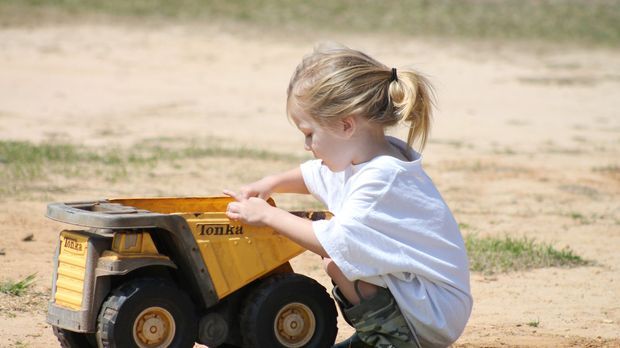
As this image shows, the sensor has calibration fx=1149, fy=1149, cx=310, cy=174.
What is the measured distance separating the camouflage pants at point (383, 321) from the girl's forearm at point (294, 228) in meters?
0.22

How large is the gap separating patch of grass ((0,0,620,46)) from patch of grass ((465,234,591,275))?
11.8 m

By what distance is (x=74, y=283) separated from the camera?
374cm

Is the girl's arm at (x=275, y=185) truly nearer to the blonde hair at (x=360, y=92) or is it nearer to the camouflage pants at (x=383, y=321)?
the blonde hair at (x=360, y=92)

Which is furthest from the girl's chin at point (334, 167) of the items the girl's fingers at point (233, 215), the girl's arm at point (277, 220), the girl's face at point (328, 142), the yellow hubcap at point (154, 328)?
the yellow hubcap at point (154, 328)

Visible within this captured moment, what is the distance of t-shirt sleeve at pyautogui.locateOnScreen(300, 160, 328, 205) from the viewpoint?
13.5 feet

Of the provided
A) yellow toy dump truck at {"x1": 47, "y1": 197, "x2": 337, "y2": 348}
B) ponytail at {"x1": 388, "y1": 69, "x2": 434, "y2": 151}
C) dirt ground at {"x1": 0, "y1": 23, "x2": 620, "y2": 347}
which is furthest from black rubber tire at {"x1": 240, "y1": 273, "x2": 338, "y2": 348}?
dirt ground at {"x1": 0, "y1": 23, "x2": 620, "y2": 347}

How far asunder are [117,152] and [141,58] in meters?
6.05

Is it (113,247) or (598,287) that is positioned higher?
(113,247)

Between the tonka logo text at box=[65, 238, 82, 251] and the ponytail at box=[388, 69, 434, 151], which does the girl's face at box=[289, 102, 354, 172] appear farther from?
the tonka logo text at box=[65, 238, 82, 251]

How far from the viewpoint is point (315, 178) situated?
4.14 m

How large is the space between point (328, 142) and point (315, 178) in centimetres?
35

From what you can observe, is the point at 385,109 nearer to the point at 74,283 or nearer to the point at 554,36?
the point at 74,283

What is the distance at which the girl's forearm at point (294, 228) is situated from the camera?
3.68m

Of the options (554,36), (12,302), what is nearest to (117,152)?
(12,302)
